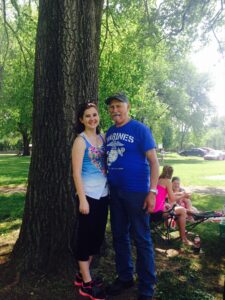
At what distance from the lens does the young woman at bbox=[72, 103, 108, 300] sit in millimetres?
3627

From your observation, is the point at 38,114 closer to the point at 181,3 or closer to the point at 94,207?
the point at 94,207

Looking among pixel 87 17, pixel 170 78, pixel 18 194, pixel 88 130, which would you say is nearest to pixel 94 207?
pixel 88 130

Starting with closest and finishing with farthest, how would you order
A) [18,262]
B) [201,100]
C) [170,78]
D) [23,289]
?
[23,289] < [18,262] < [170,78] < [201,100]

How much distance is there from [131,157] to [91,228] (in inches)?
35.0

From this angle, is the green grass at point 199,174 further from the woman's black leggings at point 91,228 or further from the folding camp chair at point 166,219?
the woman's black leggings at point 91,228

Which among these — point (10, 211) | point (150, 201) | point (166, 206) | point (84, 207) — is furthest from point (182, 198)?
point (10, 211)

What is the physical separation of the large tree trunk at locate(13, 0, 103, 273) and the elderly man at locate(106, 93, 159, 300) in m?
0.76

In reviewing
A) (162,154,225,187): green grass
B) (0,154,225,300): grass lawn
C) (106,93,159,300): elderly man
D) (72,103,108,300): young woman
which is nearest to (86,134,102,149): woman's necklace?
(72,103,108,300): young woman

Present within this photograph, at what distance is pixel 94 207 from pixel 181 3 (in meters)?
10.3

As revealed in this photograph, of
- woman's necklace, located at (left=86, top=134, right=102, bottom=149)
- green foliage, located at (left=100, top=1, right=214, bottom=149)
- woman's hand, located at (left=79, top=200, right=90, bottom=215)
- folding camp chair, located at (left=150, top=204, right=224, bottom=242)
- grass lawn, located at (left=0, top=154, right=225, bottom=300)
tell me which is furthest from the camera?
green foliage, located at (left=100, top=1, right=214, bottom=149)

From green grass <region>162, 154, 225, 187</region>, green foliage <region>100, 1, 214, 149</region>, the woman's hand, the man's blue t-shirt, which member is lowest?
green grass <region>162, 154, 225, 187</region>

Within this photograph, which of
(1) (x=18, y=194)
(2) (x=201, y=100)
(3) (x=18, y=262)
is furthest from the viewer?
(2) (x=201, y=100)

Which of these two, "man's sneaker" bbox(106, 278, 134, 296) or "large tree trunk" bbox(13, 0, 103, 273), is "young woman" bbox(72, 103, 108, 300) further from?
"large tree trunk" bbox(13, 0, 103, 273)

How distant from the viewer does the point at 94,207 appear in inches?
148
